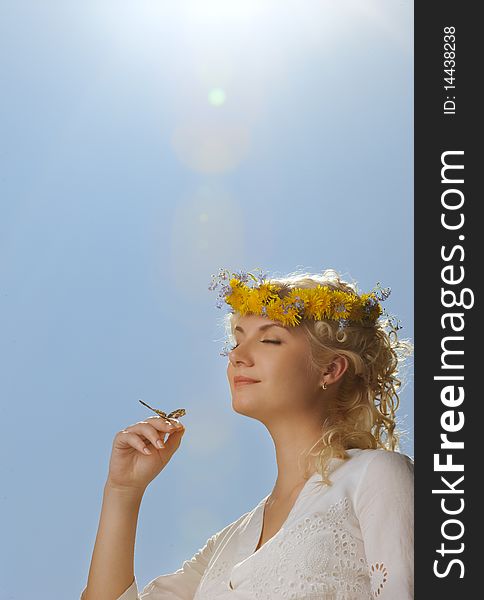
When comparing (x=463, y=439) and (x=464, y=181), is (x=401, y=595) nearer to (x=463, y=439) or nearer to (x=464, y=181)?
(x=463, y=439)

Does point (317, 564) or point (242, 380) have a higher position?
point (242, 380)

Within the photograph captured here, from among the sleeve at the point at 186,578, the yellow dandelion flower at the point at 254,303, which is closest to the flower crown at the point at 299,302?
the yellow dandelion flower at the point at 254,303

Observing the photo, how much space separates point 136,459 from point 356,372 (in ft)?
2.26

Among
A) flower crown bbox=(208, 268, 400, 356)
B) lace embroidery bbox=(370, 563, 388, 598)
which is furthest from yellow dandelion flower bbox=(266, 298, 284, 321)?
lace embroidery bbox=(370, 563, 388, 598)

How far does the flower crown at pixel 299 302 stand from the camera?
7.91ft

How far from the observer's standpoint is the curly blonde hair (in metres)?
2.33

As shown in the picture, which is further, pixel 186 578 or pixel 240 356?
pixel 186 578

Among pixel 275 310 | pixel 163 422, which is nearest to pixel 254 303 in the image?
pixel 275 310

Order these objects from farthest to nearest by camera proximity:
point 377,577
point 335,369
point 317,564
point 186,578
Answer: point 186,578, point 335,369, point 317,564, point 377,577

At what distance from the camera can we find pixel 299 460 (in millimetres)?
2295

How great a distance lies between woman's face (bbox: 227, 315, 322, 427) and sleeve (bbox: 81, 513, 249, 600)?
1.33 feet

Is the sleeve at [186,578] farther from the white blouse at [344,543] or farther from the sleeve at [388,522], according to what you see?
the sleeve at [388,522]

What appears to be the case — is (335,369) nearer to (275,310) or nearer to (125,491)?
(275,310)

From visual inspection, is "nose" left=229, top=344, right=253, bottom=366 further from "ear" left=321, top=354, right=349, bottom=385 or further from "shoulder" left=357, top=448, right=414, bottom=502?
"shoulder" left=357, top=448, right=414, bottom=502
